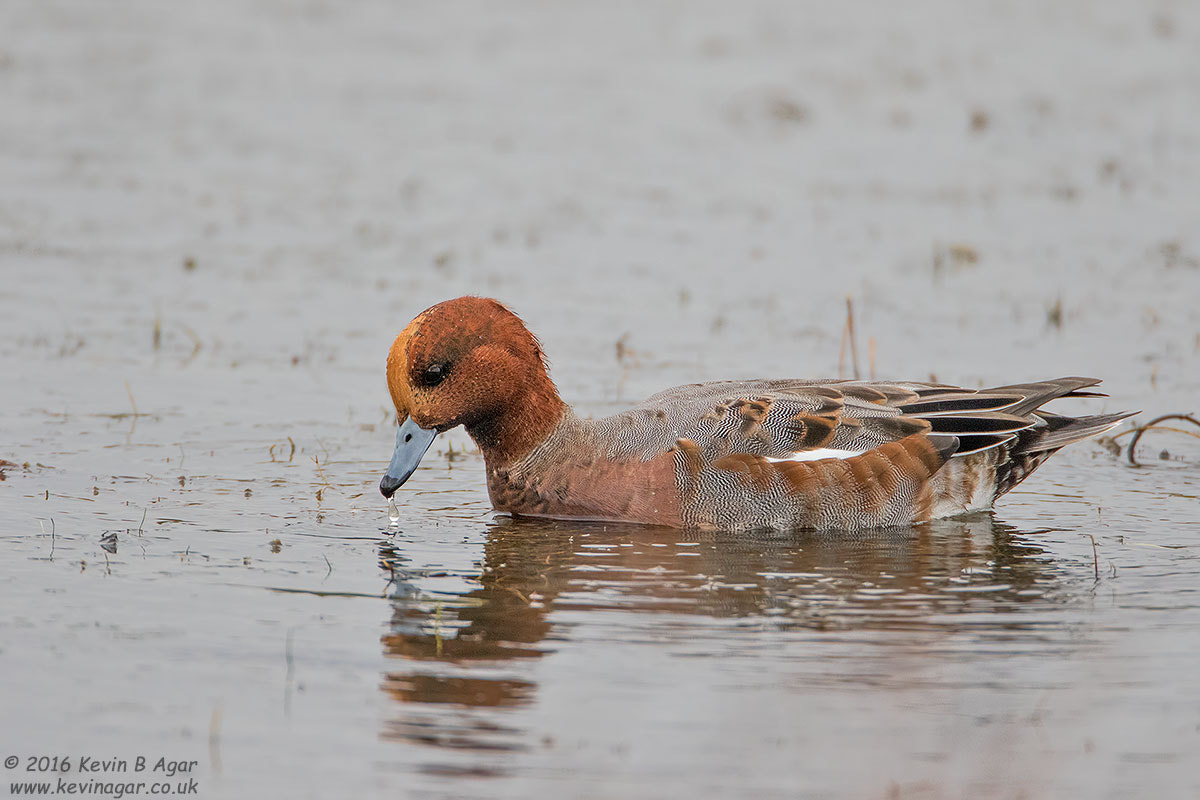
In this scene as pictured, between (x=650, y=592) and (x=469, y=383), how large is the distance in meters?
1.63

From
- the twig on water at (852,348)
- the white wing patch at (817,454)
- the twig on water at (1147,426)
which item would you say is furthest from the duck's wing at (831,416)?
the twig on water at (852,348)

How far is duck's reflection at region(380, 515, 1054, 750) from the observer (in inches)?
211

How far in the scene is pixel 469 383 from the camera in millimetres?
7547

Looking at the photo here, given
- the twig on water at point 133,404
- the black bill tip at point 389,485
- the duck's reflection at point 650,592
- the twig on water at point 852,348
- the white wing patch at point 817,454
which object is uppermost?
the twig on water at point 852,348

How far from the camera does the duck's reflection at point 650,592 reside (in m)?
5.36

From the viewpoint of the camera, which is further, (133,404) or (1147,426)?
(133,404)

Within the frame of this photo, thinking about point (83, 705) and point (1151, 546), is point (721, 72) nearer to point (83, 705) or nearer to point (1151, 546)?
point (1151, 546)

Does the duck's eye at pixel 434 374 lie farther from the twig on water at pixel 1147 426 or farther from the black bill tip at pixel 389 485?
the twig on water at pixel 1147 426

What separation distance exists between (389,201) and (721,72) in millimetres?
5742

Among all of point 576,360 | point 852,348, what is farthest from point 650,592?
point 576,360

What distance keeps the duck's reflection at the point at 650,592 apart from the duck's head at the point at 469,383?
45 cm

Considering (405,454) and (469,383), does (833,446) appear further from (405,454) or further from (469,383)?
(405,454)

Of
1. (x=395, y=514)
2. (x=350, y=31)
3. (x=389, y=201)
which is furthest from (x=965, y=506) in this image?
(x=350, y=31)

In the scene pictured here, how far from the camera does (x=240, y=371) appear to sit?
9.85 meters
